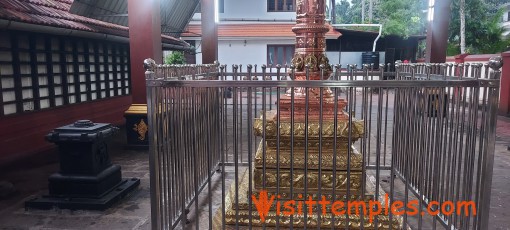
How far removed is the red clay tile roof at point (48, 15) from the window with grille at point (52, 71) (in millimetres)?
562

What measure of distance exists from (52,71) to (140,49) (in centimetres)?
226

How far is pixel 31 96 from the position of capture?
741 centimetres

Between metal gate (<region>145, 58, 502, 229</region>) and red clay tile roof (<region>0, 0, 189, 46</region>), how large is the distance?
384 centimetres

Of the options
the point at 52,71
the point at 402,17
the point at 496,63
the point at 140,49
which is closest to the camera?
the point at 496,63

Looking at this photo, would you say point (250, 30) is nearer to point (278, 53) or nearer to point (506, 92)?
point (278, 53)

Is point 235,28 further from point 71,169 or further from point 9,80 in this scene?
point 71,169

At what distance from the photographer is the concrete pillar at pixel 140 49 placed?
702 cm

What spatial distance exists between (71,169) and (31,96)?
3563 mm

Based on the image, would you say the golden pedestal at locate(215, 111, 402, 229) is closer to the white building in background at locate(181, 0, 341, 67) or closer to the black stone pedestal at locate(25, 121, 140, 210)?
the black stone pedestal at locate(25, 121, 140, 210)

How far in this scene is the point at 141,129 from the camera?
7.43m

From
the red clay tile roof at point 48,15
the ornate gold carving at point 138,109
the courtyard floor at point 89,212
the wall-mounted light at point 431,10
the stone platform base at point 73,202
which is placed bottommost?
the courtyard floor at point 89,212

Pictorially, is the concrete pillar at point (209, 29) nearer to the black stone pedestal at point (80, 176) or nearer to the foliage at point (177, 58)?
the black stone pedestal at point (80, 176)

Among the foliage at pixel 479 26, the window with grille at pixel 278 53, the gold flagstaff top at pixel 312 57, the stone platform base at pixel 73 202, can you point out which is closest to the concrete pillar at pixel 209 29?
the window with grille at pixel 278 53

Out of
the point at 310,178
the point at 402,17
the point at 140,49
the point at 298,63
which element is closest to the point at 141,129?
the point at 140,49
